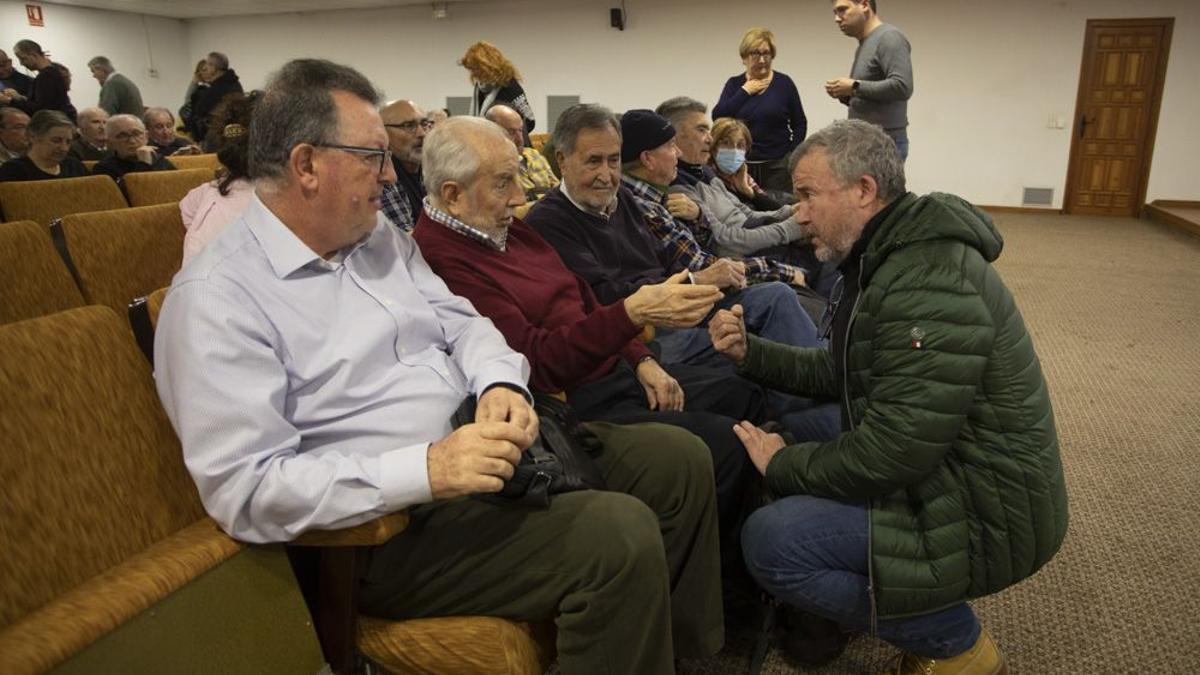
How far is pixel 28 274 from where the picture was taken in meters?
1.55

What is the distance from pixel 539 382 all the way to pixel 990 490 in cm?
89

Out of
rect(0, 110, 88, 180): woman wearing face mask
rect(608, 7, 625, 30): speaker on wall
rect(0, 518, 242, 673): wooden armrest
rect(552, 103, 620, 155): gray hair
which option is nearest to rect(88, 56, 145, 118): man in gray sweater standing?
rect(0, 110, 88, 180): woman wearing face mask

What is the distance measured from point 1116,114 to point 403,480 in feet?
29.8

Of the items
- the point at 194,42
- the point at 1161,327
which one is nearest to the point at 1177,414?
the point at 1161,327

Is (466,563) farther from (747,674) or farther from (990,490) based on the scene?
(990,490)

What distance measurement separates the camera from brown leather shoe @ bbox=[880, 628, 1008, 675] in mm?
1384

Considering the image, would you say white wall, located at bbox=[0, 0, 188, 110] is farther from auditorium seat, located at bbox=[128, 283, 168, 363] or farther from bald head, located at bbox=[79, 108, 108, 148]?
auditorium seat, located at bbox=[128, 283, 168, 363]

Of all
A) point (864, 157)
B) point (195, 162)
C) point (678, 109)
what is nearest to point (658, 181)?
point (678, 109)

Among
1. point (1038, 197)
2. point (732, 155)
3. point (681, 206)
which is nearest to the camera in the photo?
point (681, 206)

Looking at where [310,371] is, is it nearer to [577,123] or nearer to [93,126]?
[577,123]

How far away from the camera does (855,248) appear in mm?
1431

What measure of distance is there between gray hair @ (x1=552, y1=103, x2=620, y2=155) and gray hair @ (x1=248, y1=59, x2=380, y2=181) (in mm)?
991

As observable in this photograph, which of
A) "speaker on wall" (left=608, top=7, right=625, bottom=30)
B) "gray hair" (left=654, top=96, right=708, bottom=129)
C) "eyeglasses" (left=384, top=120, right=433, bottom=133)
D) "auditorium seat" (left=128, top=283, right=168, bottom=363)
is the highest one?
"speaker on wall" (left=608, top=7, right=625, bottom=30)

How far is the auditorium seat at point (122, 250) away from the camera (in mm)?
1688
